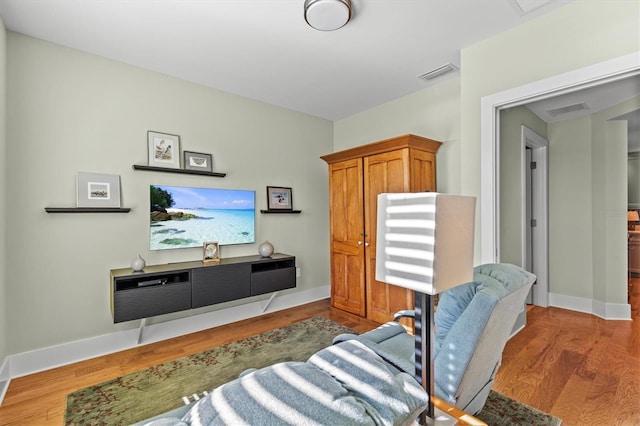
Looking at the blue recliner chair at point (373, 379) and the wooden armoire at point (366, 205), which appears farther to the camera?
the wooden armoire at point (366, 205)

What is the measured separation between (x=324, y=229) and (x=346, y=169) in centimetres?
112

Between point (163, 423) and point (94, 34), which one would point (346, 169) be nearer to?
point (94, 34)

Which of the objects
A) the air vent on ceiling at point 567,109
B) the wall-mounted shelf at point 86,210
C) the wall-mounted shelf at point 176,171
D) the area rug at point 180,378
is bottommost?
the area rug at point 180,378

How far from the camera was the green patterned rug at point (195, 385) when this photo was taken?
6.12 feet

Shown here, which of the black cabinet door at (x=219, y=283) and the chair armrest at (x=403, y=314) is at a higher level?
the chair armrest at (x=403, y=314)

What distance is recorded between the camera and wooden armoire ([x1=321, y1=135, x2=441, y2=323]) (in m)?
3.18

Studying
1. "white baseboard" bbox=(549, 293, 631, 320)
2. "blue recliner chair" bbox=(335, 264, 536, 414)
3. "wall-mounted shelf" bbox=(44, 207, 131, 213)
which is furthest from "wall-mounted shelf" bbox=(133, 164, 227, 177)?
"white baseboard" bbox=(549, 293, 631, 320)

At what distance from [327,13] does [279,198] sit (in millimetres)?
2328

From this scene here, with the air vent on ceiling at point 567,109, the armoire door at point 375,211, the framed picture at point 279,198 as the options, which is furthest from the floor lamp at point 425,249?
the air vent on ceiling at point 567,109

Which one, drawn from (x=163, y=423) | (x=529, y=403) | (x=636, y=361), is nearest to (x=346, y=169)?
(x=529, y=403)

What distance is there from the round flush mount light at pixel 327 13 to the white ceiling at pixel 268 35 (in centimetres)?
8

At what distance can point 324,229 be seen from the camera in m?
4.54

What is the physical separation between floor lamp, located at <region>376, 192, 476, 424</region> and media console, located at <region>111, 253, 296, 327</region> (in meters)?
2.35

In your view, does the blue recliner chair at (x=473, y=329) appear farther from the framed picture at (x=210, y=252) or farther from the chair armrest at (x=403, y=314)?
the framed picture at (x=210, y=252)
